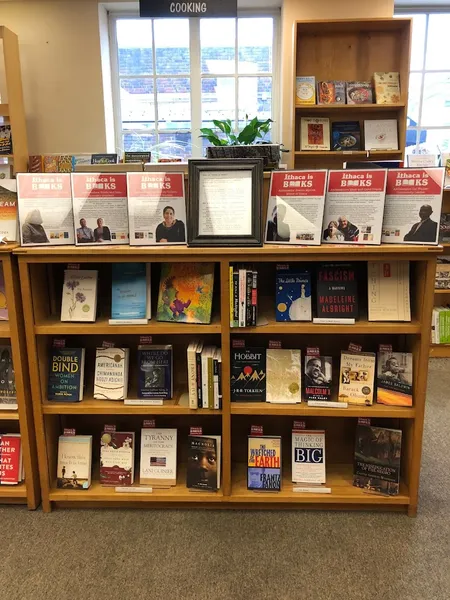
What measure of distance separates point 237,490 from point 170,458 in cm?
30

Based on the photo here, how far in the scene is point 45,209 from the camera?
72.9 inches

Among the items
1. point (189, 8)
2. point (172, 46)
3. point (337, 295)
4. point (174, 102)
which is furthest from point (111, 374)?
point (172, 46)

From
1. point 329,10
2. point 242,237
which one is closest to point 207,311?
point 242,237

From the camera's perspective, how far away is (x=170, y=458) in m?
2.02

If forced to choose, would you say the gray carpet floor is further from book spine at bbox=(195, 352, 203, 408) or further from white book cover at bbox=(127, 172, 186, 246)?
white book cover at bbox=(127, 172, 186, 246)

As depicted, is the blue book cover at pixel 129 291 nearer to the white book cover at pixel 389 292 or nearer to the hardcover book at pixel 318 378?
the hardcover book at pixel 318 378

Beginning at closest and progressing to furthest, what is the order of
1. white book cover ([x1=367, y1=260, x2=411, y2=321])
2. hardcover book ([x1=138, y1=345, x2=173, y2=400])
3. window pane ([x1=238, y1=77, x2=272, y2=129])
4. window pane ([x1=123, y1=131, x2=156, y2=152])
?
white book cover ([x1=367, y1=260, x2=411, y2=321]), hardcover book ([x1=138, y1=345, x2=173, y2=400]), window pane ([x1=238, y1=77, x2=272, y2=129]), window pane ([x1=123, y1=131, x2=156, y2=152])

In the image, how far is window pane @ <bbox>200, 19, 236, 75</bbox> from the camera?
4289 mm

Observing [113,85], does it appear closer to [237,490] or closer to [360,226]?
[360,226]

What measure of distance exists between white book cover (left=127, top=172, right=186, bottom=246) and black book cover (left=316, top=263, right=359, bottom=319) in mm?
567

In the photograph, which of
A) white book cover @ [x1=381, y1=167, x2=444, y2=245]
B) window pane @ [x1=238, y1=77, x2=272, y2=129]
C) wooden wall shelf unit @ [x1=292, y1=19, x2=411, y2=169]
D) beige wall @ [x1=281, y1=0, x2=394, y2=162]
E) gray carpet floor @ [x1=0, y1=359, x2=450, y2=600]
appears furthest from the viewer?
window pane @ [x1=238, y1=77, x2=272, y2=129]

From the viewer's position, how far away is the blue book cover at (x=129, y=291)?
1.92 metres

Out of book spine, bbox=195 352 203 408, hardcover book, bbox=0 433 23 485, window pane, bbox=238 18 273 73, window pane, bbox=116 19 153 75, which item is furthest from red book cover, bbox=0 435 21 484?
window pane, bbox=238 18 273 73

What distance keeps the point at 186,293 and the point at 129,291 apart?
0.23 m
